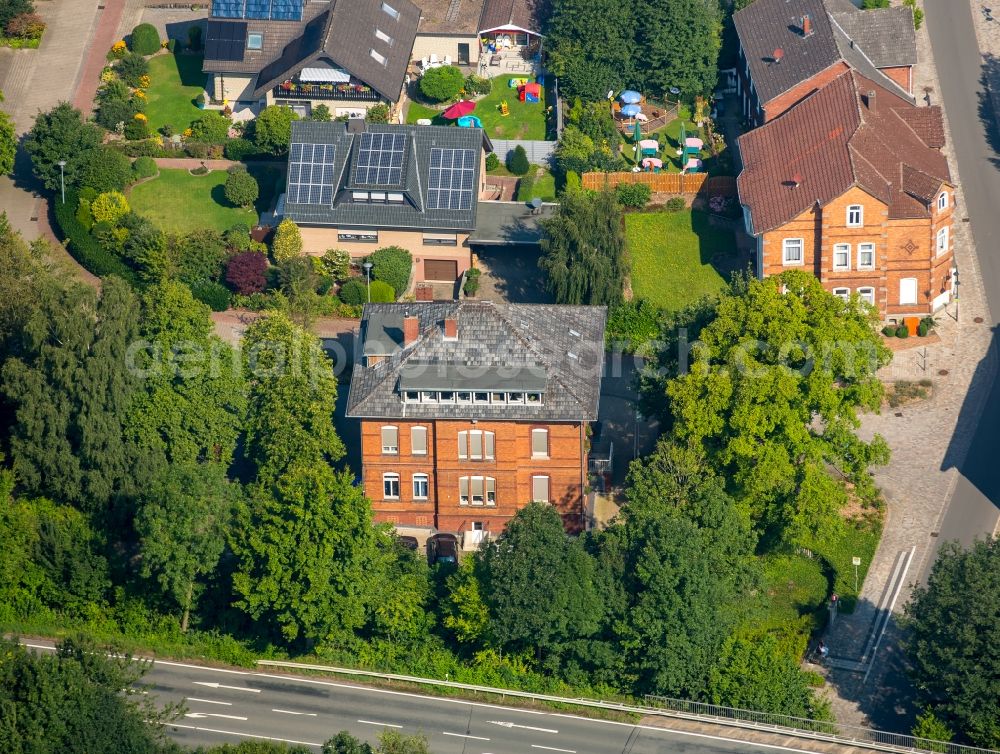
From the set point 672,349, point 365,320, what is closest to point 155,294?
point 365,320

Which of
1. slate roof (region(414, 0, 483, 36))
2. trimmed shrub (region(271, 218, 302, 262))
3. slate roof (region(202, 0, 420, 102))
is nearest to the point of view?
trimmed shrub (region(271, 218, 302, 262))

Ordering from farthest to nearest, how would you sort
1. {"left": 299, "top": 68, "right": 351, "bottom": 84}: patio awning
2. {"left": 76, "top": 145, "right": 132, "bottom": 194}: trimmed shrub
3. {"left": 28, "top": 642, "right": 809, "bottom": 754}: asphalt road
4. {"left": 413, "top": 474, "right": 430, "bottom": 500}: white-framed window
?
{"left": 299, "top": 68, "right": 351, "bottom": 84}: patio awning, {"left": 76, "top": 145, "right": 132, "bottom": 194}: trimmed shrub, {"left": 413, "top": 474, "right": 430, "bottom": 500}: white-framed window, {"left": 28, "top": 642, "right": 809, "bottom": 754}: asphalt road

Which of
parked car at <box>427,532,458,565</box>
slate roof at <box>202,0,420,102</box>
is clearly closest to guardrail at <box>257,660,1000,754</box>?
parked car at <box>427,532,458,565</box>

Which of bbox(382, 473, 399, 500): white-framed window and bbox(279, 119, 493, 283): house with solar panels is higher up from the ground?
bbox(279, 119, 493, 283): house with solar panels

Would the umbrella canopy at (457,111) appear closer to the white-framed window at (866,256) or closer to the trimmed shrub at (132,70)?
the trimmed shrub at (132,70)

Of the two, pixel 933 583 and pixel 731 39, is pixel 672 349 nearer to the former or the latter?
pixel 933 583

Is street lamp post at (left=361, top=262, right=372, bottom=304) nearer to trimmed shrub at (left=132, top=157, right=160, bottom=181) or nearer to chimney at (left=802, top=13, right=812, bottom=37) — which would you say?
trimmed shrub at (left=132, top=157, right=160, bottom=181)

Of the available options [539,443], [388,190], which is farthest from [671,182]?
[539,443]
